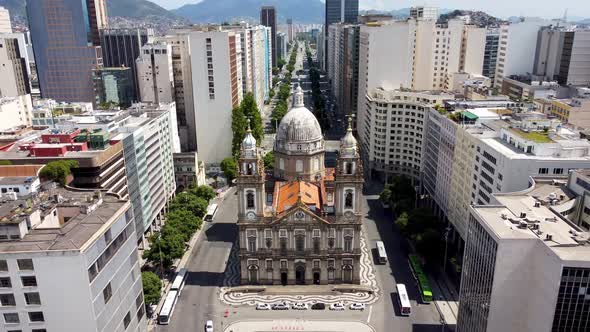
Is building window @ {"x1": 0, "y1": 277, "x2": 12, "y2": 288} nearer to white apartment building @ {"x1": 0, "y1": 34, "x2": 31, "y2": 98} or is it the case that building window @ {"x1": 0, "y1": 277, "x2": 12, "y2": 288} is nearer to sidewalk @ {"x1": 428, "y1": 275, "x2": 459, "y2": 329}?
sidewalk @ {"x1": 428, "y1": 275, "x2": 459, "y2": 329}

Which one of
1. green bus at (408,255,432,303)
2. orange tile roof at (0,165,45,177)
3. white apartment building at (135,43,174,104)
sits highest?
white apartment building at (135,43,174,104)

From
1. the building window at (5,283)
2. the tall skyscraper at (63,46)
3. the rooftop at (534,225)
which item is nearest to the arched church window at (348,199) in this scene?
the rooftop at (534,225)

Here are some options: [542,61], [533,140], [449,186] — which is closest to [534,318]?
[533,140]

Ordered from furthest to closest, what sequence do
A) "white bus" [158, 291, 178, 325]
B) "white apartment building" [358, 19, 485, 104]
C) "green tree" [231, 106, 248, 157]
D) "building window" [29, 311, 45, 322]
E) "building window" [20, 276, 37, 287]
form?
1. "green tree" [231, 106, 248, 157]
2. "white apartment building" [358, 19, 485, 104]
3. "white bus" [158, 291, 178, 325]
4. "building window" [29, 311, 45, 322]
5. "building window" [20, 276, 37, 287]

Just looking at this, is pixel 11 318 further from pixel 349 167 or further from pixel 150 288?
pixel 349 167

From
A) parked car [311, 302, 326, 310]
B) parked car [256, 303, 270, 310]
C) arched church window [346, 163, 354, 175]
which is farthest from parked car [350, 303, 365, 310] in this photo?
arched church window [346, 163, 354, 175]

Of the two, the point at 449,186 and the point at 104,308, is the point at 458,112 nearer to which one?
the point at 449,186

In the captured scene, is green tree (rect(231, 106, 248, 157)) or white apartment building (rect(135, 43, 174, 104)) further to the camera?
white apartment building (rect(135, 43, 174, 104))
